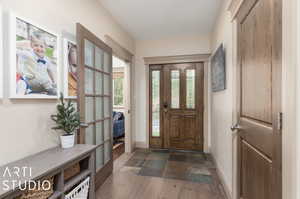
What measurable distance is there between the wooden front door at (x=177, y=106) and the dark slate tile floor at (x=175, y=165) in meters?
0.30

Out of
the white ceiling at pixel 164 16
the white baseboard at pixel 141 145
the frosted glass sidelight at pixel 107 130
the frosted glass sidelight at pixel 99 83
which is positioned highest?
the white ceiling at pixel 164 16

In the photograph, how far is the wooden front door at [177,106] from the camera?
11.6 ft

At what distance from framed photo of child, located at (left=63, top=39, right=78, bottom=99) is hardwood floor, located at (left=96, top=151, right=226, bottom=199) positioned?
1.32 meters

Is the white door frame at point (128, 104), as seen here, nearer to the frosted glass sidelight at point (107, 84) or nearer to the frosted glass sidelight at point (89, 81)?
the frosted glass sidelight at point (107, 84)


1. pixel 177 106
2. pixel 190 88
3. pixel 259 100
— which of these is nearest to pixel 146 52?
pixel 190 88

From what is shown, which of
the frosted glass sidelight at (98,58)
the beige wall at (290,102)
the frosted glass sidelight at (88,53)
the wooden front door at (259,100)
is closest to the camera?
the beige wall at (290,102)

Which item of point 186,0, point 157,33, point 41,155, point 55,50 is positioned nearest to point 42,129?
point 41,155

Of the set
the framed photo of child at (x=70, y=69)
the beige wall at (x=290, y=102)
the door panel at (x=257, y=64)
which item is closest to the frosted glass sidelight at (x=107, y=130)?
the framed photo of child at (x=70, y=69)

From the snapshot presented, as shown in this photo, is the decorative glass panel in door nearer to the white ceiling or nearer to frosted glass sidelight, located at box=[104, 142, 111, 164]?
the white ceiling

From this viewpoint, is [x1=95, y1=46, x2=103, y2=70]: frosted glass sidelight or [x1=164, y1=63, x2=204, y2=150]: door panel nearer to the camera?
[x1=95, y1=46, x2=103, y2=70]: frosted glass sidelight

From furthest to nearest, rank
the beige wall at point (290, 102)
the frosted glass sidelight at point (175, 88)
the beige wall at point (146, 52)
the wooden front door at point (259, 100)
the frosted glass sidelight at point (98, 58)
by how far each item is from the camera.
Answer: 1. the frosted glass sidelight at point (175, 88)
2. the beige wall at point (146, 52)
3. the frosted glass sidelight at point (98, 58)
4. the wooden front door at point (259, 100)
5. the beige wall at point (290, 102)

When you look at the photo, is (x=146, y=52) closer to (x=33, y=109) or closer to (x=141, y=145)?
(x=141, y=145)

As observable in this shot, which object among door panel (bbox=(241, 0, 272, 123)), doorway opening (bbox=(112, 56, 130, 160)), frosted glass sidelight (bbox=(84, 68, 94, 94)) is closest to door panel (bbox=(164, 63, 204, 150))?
doorway opening (bbox=(112, 56, 130, 160))

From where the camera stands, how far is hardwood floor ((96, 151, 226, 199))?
1.98 metres
